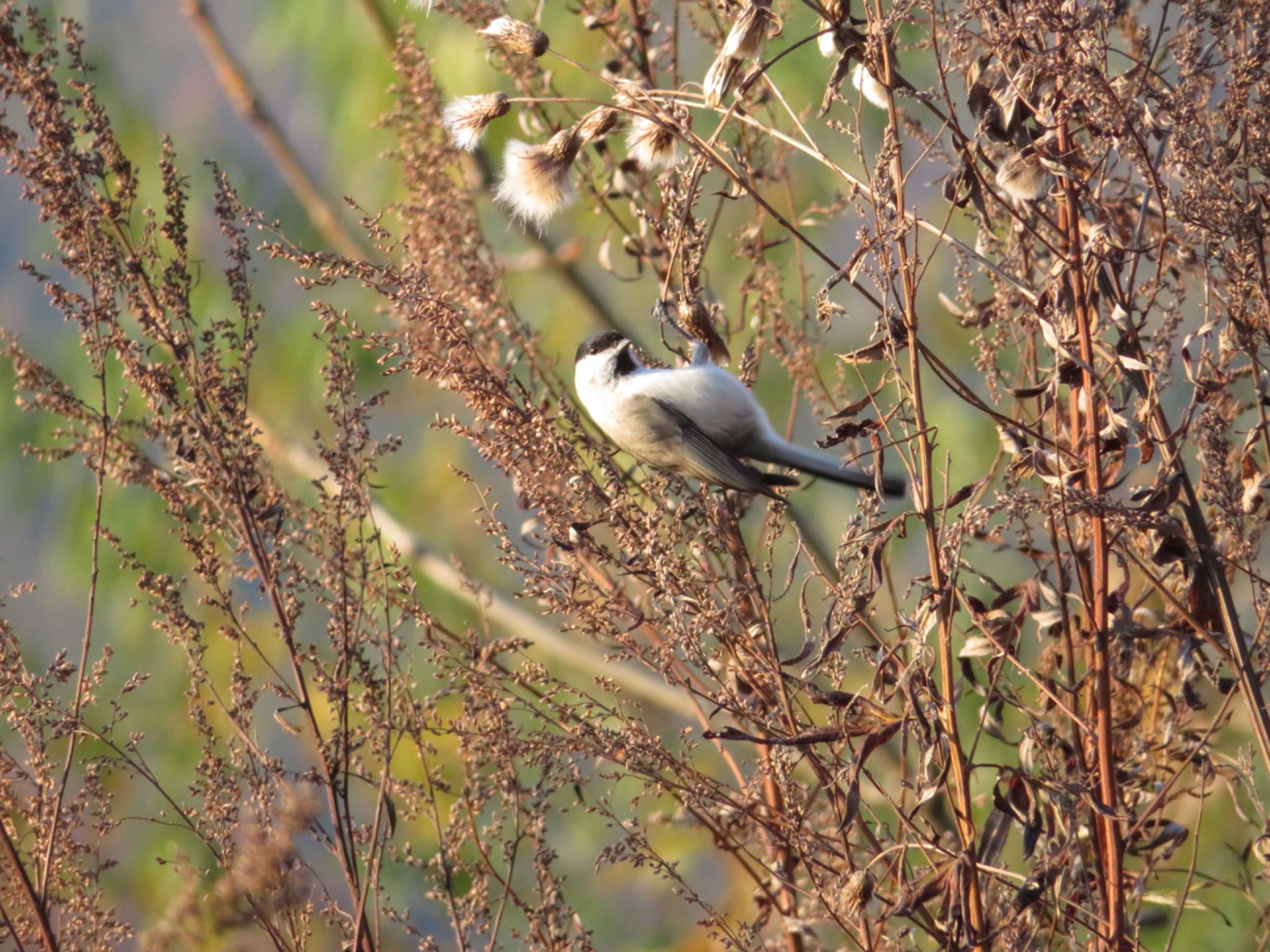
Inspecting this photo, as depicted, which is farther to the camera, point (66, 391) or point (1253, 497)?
point (66, 391)

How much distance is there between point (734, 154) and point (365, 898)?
2.62 ft

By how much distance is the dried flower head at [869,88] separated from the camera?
1.26m

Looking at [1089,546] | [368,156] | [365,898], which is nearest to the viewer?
[365,898]

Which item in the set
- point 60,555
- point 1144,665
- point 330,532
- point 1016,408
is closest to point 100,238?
point 330,532

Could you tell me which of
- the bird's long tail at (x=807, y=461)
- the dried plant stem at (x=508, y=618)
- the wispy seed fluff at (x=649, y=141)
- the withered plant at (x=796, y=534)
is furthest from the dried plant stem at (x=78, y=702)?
the dried plant stem at (x=508, y=618)

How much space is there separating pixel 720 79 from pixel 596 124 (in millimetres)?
151

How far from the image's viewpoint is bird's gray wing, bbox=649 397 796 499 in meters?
1.82

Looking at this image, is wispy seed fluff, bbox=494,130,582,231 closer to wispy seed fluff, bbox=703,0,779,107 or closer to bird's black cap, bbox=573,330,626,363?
wispy seed fluff, bbox=703,0,779,107

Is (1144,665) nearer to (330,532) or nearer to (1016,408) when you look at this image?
(1016,408)

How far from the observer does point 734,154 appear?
1.30m

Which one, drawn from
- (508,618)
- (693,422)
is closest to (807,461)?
(693,422)

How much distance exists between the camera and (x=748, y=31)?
122cm

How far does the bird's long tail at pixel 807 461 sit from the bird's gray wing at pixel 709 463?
0.04 m

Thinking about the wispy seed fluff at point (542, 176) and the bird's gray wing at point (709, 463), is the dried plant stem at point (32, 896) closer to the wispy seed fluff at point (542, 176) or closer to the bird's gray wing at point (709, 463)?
the wispy seed fluff at point (542, 176)
